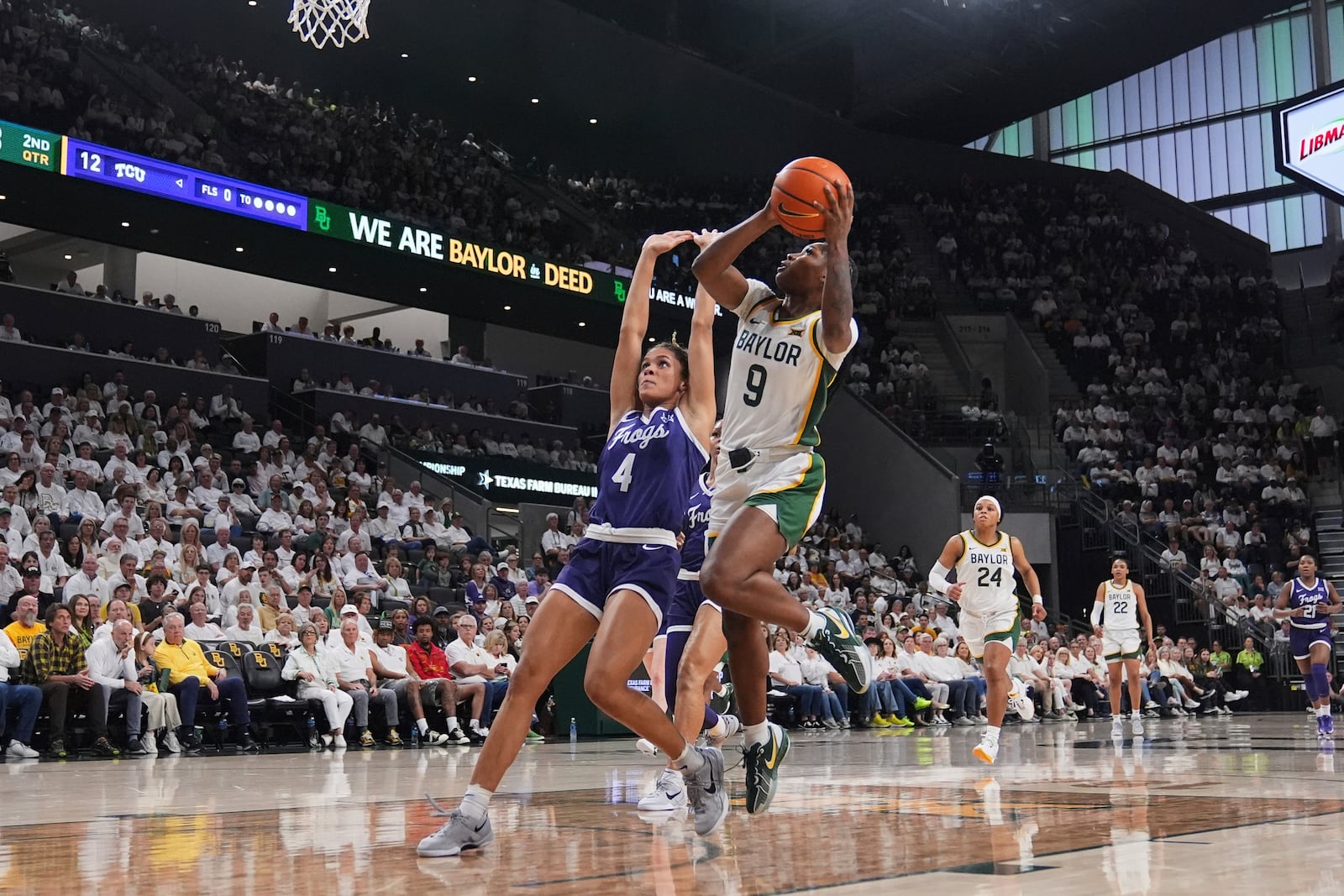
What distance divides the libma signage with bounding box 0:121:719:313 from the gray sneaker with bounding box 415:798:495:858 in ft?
47.1

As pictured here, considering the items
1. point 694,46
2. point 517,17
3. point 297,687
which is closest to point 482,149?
point 517,17

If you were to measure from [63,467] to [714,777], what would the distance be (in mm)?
13257

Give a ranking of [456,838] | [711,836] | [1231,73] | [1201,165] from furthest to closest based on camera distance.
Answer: [1201,165]
[1231,73]
[711,836]
[456,838]

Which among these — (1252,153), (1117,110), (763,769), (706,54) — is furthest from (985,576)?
(1117,110)

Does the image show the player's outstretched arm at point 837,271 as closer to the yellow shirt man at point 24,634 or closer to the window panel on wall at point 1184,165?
the yellow shirt man at point 24,634

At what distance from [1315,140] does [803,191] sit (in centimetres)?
1153

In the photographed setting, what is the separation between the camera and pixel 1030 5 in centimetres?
3048

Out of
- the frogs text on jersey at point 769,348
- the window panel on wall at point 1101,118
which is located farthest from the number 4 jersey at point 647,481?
the window panel on wall at point 1101,118

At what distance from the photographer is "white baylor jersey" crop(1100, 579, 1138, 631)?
14.1 m

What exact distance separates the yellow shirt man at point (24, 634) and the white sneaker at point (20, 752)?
0.74 metres

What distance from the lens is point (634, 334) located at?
4949 millimetres

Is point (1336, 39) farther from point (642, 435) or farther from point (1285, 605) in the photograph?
point (642, 435)

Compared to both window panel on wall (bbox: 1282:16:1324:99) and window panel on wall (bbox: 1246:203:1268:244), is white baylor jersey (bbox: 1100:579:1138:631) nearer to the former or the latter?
window panel on wall (bbox: 1246:203:1268:244)

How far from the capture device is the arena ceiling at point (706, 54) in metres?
27.3
